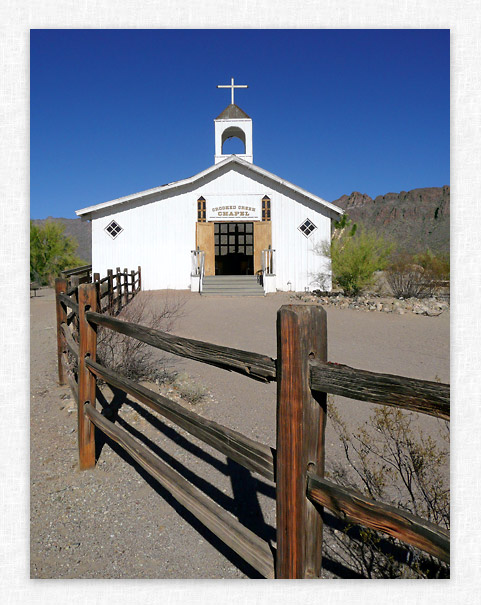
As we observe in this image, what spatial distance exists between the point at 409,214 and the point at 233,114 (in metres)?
47.9

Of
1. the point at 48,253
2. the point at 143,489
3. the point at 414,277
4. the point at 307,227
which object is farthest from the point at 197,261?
the point at 143,489

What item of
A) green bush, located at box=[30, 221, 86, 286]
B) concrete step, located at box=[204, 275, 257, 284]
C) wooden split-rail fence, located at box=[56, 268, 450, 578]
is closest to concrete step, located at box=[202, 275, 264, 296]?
concrete step, located at box=[204, 275, 257, 284]

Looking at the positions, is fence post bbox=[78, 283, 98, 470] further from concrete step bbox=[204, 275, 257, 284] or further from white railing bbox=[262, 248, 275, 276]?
white railing bbox=[262, 248, 275, 276]

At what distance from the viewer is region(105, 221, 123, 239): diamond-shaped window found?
1770 cm

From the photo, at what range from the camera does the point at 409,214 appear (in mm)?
60875

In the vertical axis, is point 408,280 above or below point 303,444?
above

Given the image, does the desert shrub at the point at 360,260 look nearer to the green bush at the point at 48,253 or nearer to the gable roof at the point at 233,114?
the gable roof at the point at 233,114

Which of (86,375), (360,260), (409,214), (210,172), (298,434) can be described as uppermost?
(409,214)

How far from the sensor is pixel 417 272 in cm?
1529

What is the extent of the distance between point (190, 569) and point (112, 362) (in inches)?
123

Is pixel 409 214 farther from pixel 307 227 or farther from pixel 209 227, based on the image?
pixel 209 227

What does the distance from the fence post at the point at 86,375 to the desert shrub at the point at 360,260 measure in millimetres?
12787
